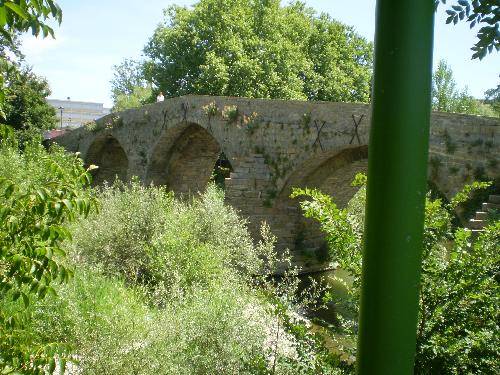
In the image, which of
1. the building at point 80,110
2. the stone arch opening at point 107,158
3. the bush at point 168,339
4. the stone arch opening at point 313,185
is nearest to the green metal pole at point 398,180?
the bush at point 168,339

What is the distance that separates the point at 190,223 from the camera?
10.3 meters

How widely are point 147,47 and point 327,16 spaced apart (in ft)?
31.6

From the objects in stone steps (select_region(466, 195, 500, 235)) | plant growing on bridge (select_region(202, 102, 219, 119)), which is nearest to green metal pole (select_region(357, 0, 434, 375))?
stone steps (select_region(466, 195, 500, 235))

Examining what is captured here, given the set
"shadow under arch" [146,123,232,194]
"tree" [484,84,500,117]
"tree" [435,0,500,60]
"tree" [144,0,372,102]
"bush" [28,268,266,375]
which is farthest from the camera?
"tree" [144,0,372,102]

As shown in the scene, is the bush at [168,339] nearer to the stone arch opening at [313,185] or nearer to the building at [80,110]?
the stone arch opening at [313,185]

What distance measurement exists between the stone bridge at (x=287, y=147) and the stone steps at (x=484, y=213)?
29.8 inches

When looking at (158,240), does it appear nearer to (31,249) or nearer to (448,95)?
(31,249)

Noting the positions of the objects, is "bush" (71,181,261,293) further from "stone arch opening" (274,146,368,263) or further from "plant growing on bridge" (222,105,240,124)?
"plant growing on bridge" (222,105,240,124)

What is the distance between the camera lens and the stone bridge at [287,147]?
911cm

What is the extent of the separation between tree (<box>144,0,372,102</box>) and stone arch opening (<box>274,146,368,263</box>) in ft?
31.9

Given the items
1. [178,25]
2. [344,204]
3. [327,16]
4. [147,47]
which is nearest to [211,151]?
A: [344,204]

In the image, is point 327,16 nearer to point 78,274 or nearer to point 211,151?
point 211,151

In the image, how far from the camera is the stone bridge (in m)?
9.11

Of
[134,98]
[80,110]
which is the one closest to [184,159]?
[134,98]
